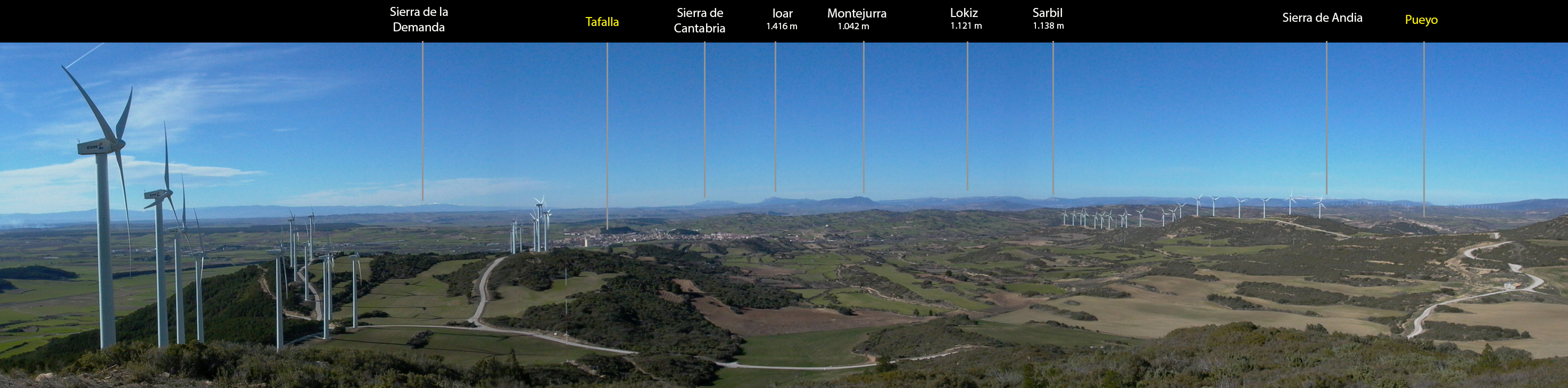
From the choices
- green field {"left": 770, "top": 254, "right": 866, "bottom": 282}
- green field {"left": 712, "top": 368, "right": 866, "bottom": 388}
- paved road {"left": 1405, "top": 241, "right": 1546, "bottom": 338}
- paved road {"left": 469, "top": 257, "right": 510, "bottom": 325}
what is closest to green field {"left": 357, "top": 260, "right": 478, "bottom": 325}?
paved road {"left": 469, "top": 257, "right": 510, "bottom": 325}

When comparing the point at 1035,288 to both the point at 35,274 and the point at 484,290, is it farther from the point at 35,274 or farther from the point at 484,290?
the point at 35,274

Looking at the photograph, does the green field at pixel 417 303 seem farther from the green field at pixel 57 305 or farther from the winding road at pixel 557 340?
the green field at pixel 57 305

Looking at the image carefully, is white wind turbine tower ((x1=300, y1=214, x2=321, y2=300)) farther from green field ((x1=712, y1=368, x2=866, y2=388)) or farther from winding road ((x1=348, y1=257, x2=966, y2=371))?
green field ((x1=712, y1=368, x2=866, y2=388))

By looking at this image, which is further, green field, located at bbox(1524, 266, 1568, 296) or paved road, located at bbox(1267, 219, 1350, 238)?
paved road, located at bbox(1267, 219, 1350, 238)

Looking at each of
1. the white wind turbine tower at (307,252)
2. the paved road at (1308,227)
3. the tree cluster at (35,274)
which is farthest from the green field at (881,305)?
the paved road at (1308,227)
